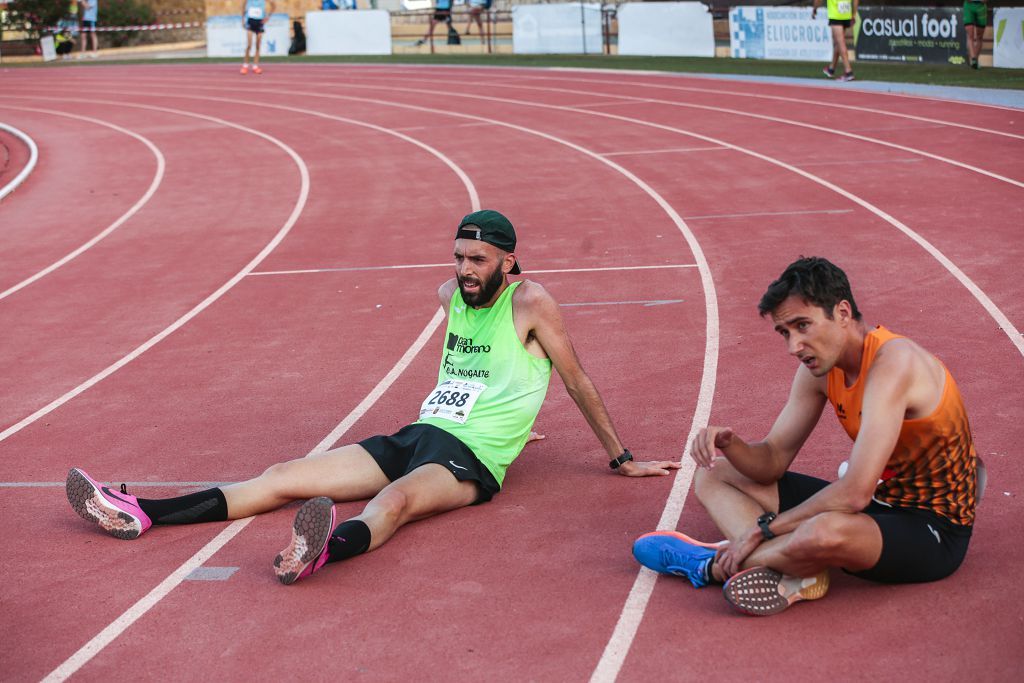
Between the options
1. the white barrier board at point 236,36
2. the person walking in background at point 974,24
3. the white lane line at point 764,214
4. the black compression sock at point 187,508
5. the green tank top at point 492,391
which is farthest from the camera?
the white barrier board at point 236,36

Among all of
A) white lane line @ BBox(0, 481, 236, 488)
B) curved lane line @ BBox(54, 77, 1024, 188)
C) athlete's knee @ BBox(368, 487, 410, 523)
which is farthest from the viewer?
curved lane line @ BBox(54, 77, 1024, 188)

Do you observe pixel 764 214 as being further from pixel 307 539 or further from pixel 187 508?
pixel 307 539

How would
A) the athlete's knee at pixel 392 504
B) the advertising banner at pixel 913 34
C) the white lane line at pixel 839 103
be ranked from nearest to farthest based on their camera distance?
the athlete's knee at pixel 392 504, the white lane line at pixel 839 103, the advertising banner at pixel 913 34

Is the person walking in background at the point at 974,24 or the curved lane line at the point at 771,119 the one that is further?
the person walking in background at the point at 974,24

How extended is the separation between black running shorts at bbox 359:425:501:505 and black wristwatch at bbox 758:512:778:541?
1.41 metres

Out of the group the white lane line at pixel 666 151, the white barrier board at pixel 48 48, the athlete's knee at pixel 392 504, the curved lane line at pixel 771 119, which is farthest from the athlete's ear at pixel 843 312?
the white barrier board at pixel 48 48

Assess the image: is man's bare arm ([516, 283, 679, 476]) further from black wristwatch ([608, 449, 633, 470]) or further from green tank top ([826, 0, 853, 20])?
green tank top ([826, 0, 853, 20])

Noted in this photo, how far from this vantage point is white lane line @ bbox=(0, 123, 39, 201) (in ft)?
51.0

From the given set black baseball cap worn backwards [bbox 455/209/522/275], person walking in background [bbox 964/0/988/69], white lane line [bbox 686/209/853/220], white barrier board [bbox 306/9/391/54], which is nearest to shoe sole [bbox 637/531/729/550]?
black baseball cap worn backwards [bbox 455/209/522/275]

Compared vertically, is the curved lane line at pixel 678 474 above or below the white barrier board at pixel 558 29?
below

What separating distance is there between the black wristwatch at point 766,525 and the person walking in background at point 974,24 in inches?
693

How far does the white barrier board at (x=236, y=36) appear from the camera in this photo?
36.5 meters

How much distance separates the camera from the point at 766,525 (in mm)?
4258

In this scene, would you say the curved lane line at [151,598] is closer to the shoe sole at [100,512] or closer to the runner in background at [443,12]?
the shoe sole at [100,512]
